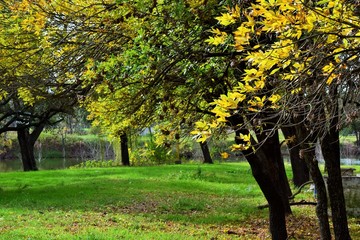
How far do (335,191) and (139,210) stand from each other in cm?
617

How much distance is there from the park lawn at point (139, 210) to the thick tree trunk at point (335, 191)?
137 centimetres

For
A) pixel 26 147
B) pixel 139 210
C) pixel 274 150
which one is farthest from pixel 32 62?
pixel 26 147

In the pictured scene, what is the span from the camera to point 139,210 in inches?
495

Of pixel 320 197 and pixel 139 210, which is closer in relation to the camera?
pixel 320 197

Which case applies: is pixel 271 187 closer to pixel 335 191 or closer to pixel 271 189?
pixel 271 189

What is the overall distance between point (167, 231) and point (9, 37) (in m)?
5.21

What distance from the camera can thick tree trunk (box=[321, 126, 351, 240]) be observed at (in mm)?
7785

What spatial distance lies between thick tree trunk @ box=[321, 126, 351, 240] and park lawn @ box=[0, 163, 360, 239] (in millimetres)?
1370

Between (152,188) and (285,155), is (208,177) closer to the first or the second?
(152,188)

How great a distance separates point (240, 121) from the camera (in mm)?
6996

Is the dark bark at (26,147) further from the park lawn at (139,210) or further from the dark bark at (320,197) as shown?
the dark bark at (320,197)

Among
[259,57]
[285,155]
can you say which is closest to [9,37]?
[259,57]

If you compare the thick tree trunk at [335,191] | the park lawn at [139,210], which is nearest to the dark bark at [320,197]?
the thick tree trunk at [335,191]

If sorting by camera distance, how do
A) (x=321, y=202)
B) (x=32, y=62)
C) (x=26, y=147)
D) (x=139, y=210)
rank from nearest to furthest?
(x=321, y=202), (x=32, y=62), (x=139, y=210), (x=26, y=147)
